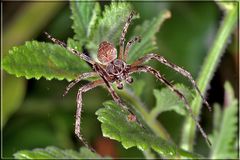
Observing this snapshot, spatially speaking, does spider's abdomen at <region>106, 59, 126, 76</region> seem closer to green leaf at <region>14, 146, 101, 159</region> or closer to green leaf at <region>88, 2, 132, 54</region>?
green leaf at <region>88, 2, 132, 54</region>

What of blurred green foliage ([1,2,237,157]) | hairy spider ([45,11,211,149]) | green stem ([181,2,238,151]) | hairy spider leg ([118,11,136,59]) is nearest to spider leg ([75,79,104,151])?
hairy spider ([45,11,211,149])

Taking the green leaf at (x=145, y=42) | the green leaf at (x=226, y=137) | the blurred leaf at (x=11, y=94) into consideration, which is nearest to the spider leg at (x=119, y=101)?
the green leaf at (x=145, y=42)

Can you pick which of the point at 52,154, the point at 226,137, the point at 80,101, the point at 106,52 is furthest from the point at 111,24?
the point at 226,137

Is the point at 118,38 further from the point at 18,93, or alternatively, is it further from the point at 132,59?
the point at 18,93

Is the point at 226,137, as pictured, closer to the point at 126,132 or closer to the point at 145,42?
the point at 145,42

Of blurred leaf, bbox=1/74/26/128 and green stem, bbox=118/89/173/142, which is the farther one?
blurred leaf, bbox=1/74/26/128
